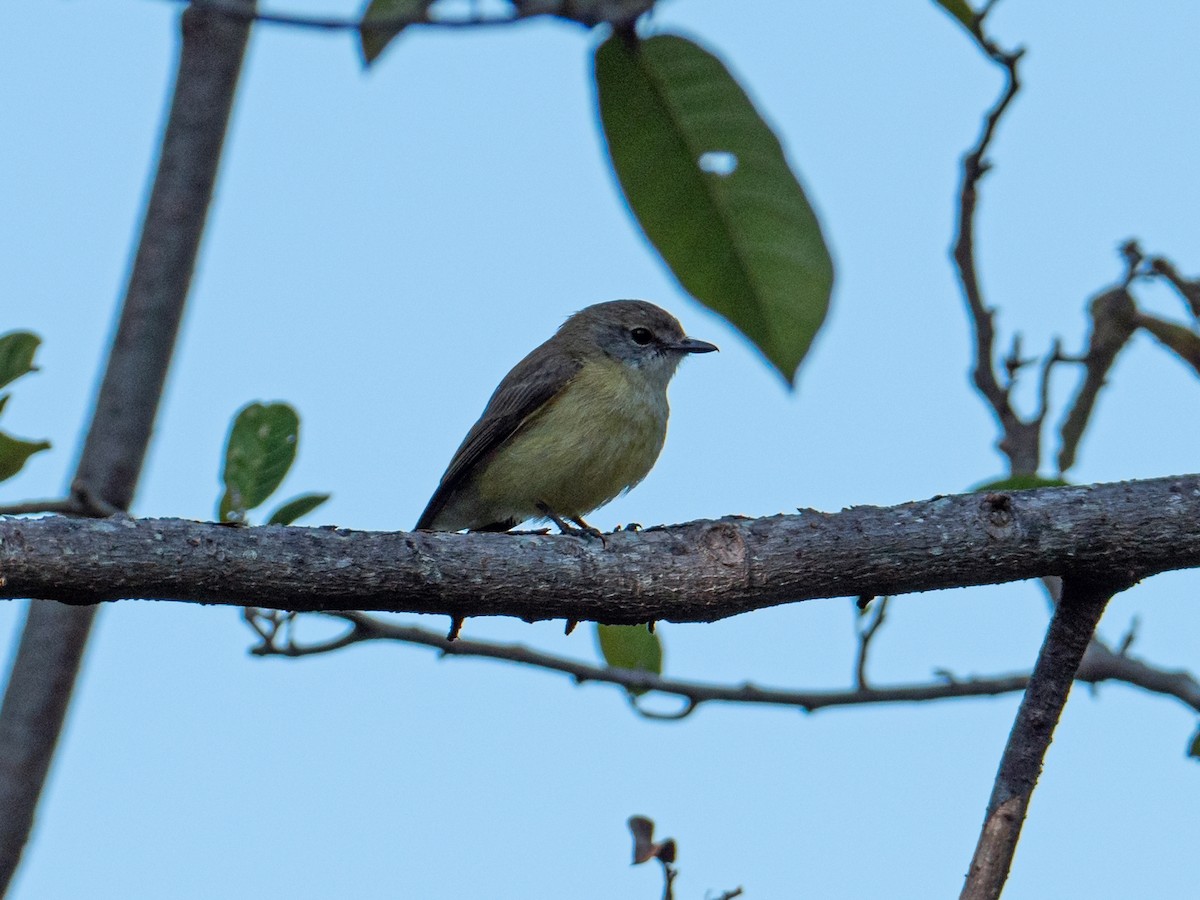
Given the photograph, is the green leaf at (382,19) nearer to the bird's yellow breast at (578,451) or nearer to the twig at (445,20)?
the twig at (445,20)

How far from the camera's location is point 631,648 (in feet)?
17.4

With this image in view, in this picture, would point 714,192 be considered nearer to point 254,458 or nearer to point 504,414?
point 254,458

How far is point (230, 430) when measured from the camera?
5.17 m

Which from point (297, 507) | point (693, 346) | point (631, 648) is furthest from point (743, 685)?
point (693, 346)

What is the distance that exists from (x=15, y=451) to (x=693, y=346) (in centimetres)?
474

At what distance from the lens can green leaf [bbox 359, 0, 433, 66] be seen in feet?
5.57

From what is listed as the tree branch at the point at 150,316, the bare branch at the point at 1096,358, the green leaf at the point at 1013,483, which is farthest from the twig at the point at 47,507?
the bare branch at the point at 1096,358

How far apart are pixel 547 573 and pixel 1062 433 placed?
121 inches

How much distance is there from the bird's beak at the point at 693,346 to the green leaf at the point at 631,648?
313 cm

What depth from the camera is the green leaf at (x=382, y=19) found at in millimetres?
1696

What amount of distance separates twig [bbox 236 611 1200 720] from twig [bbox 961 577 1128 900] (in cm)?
157

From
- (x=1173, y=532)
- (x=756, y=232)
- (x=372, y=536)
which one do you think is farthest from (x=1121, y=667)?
(x=756, y=232)

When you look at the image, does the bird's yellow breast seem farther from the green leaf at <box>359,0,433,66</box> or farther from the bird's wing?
the green leaf at <box>359,0,433,66</box>

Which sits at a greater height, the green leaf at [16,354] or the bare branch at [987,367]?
the bare branch at [987,367]
